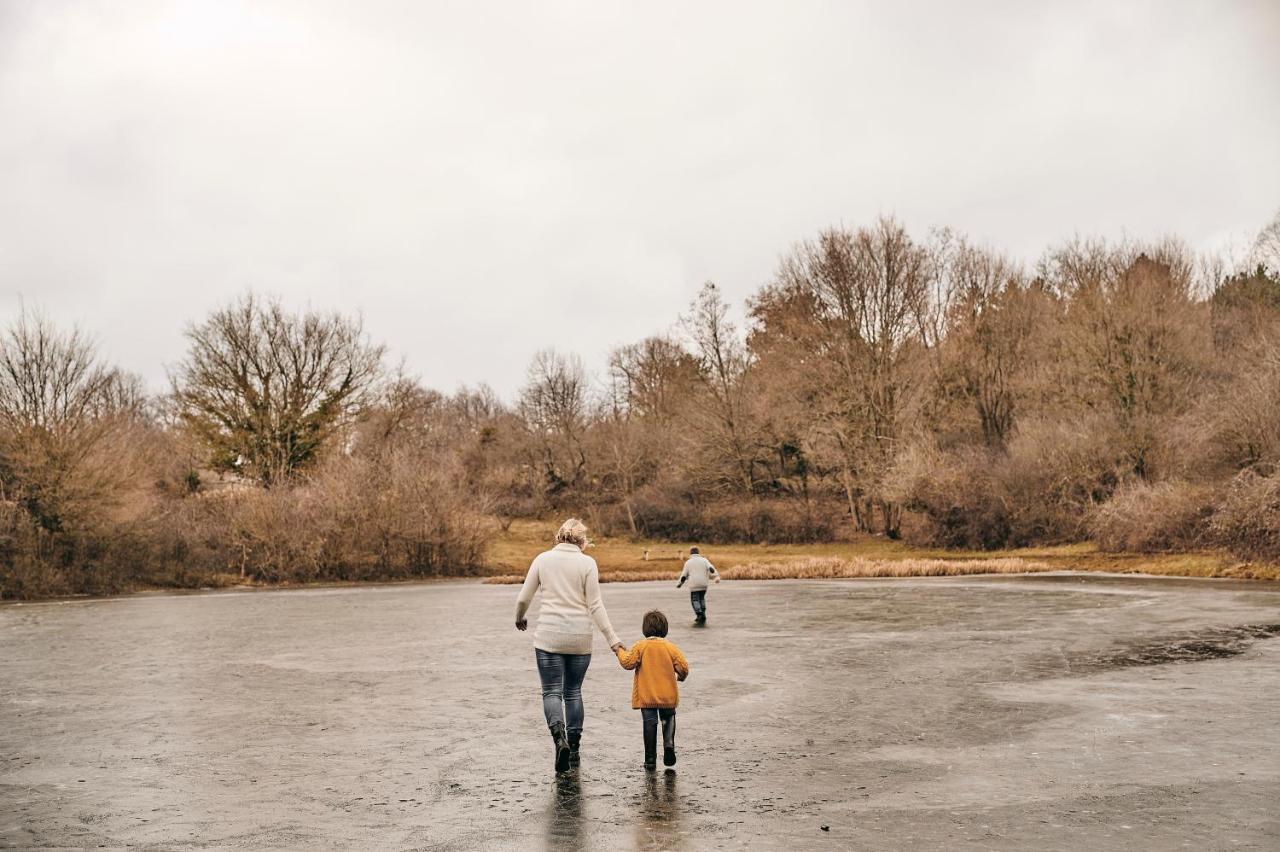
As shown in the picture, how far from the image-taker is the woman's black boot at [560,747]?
8922mm

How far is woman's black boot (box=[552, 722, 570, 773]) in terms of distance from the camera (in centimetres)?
892

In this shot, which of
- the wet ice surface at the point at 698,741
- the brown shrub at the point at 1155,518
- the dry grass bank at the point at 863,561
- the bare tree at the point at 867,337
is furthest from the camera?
the bare tree at the point at 867,337

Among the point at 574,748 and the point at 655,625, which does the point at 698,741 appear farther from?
the point at 655,625

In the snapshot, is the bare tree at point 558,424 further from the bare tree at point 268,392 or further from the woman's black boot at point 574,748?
the woman's black boot at point 574,748

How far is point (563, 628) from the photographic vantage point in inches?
350

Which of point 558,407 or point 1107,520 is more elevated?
point 558,407

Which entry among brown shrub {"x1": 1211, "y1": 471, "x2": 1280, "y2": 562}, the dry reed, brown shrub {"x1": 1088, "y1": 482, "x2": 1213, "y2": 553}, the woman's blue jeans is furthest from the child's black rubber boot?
brown shrub {"x1": 1088, "y1": 482, "x2": 1213, "y2": 553}

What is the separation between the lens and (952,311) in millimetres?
56312

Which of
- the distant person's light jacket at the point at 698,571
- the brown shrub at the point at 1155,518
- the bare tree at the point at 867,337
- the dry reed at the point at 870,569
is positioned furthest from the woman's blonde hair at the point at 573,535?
the bare tree at the point at 867,337

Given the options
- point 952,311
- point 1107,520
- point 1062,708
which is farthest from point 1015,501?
point 1062,708

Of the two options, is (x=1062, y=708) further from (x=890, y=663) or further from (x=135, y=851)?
(x=135, y=851)

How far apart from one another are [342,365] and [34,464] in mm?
19858

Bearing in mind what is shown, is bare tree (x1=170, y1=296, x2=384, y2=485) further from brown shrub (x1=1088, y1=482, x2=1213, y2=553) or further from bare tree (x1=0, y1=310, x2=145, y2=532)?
brown shrub (x1=1088, y1=482, x2=1213, y2=553)

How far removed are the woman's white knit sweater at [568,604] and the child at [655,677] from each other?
255 millimetres
